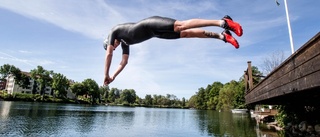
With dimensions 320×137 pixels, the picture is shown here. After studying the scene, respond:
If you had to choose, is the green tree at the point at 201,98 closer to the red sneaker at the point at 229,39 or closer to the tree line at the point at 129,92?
the tree line at the point at 129,92

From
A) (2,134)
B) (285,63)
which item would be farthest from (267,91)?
(2,134)

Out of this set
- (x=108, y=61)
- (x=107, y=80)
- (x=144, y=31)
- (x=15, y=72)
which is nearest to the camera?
(x=144, y=31)

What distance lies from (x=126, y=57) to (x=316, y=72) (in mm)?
3991

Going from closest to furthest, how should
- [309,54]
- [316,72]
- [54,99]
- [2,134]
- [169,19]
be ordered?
[169,19]
[316,72]
[309,54]
[2,134]
[54,99]

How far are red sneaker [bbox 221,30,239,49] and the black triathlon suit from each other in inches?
22.0

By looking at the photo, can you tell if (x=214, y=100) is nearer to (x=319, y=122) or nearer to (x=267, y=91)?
(x=319, y=122)

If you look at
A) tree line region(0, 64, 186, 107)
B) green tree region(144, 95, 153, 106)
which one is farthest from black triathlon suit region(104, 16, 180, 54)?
green tree region(144, 95, 153, 106)

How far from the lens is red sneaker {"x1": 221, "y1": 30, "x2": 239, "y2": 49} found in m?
2.99

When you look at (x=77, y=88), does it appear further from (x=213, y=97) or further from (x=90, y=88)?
(x=213, y=97)

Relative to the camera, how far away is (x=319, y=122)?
1867cm

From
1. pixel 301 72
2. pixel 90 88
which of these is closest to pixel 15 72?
pixel 90 88

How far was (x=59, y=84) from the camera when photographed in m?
109

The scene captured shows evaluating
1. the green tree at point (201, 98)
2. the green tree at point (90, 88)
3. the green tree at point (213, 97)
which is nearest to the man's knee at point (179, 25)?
the green tree at point (213, 97)

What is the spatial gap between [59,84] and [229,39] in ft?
378
